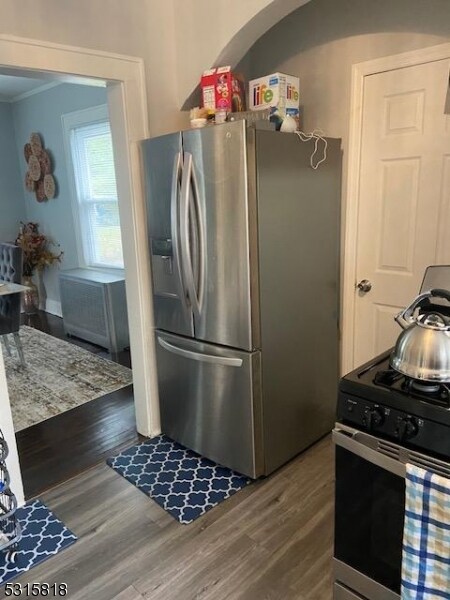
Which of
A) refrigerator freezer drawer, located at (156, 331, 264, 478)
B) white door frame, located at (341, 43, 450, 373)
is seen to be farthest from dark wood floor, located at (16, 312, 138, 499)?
white door frame, located at (341, 43, 450, 373)

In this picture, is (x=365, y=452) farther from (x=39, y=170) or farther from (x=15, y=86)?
(x=15, y=86)

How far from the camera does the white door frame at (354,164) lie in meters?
2.19

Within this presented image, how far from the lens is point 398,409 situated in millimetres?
1269

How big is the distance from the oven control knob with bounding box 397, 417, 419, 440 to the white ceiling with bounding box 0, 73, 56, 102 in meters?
4.86

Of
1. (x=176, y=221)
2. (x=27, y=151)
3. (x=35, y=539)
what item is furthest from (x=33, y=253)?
(x=35, y=539)

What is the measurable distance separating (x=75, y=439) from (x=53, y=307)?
3.42m

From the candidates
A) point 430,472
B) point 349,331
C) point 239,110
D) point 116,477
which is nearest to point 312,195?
point 239,110

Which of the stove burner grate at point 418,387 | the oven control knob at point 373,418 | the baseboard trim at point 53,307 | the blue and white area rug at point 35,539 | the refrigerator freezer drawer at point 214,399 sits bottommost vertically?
the blue and white area rug at point 35,539

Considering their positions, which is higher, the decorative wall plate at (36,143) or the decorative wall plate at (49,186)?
the decorative wall plate at (36,143)

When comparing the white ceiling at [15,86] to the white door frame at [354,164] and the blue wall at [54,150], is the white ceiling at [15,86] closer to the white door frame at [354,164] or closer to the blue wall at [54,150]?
the blue wall at [54,150]

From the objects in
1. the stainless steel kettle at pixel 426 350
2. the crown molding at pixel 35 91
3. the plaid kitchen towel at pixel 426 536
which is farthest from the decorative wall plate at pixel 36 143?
the plaid kitchen towel at pixel 426 536

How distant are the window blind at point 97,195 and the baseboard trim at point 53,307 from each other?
99 cm

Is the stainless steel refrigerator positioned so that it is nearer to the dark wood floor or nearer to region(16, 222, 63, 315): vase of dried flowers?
the dark wood floor

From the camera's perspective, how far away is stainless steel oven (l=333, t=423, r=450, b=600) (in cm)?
127
